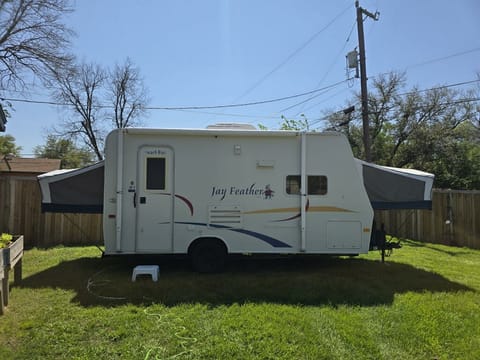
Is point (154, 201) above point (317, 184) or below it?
below

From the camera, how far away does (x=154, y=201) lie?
6.41m

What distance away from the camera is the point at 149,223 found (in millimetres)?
6383

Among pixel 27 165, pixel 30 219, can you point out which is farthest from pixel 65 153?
pixel 30 219

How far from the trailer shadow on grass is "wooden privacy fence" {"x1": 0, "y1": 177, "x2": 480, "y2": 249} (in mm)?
2260

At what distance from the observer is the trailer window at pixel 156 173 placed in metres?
6.43

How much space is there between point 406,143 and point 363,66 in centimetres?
1160

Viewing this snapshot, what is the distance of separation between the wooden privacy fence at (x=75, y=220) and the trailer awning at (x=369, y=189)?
189 cm

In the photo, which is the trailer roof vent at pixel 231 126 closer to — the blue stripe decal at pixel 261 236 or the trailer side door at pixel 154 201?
the trailer side door at pixel 154 201

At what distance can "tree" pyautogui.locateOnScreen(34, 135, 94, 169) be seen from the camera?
37156 millimetres

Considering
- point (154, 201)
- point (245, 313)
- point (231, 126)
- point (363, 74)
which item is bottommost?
point (245, 313)

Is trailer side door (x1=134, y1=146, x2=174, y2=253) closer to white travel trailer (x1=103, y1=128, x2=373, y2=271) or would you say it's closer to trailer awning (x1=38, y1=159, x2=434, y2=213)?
white travel trailer (x1=103, y1=128, x2=373, y2=271)

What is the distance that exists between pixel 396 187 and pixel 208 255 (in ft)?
12.8

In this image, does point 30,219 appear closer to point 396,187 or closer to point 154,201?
point 154,201

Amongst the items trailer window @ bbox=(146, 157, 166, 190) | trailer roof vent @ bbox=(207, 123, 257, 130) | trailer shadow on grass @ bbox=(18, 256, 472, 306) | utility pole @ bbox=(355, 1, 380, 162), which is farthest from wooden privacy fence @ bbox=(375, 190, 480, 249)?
trailer window @ bbox=(146, 157, 166, 190)
